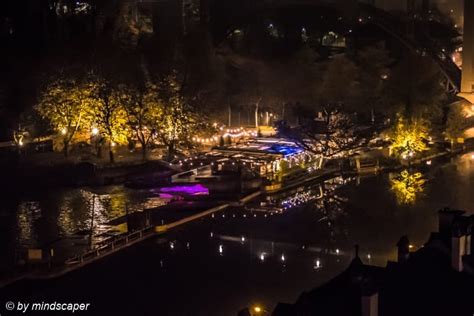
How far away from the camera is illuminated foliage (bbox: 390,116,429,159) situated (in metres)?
34.9

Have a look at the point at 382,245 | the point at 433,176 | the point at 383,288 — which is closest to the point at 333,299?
the point at 383,288

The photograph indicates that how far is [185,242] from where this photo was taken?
19.8 metres

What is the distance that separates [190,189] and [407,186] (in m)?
9.19

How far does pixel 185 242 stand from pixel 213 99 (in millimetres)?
17641

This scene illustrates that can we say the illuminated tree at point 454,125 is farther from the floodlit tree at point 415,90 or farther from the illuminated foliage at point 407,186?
the illuminated foliage at point 407,186

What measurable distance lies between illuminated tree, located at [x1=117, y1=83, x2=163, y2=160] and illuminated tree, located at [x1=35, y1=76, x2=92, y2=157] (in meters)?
1.70

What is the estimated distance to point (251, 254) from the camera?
60.8 feet

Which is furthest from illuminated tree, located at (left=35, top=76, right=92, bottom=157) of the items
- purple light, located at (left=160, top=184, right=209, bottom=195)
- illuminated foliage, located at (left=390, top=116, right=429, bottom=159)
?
illuminated foliage, located at (left=390, top=116, right=429, bottom=159)

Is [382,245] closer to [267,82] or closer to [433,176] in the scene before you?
[433,176]

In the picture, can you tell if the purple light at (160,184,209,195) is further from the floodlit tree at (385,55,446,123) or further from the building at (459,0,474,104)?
the floodlit tree at (385,55,446,123)

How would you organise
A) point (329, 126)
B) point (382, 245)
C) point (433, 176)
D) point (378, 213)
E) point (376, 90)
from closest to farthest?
point (382, 245)
point (378, 213)
point (433, 176)
point (329, 126)
point (376, 90)

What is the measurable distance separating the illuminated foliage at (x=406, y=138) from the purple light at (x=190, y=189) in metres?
12.3

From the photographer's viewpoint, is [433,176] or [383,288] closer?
[383,288]

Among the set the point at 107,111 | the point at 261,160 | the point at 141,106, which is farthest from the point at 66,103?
the point at 261,160
